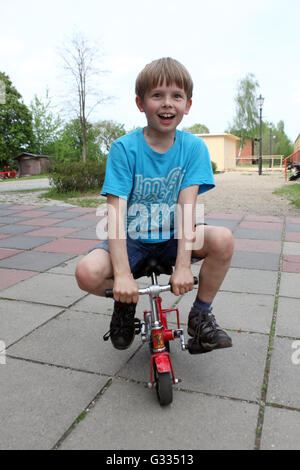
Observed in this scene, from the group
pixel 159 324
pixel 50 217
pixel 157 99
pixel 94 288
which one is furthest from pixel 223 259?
pixel 50 217

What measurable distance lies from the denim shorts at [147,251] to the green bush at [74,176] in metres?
8.59

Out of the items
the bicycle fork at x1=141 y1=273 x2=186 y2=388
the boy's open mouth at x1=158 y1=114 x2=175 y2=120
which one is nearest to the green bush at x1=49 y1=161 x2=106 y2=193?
the boy's open mouth at x1=158 y1=114 x2=175 y2=120

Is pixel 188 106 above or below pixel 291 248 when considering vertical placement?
above

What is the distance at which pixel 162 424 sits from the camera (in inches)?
63.6

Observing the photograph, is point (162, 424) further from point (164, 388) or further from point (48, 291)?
point (48, 291)

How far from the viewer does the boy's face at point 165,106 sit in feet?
5.85

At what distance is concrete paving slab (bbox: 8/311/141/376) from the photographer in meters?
2.11

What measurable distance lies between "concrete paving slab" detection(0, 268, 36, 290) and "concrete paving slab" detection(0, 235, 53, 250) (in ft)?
3.19

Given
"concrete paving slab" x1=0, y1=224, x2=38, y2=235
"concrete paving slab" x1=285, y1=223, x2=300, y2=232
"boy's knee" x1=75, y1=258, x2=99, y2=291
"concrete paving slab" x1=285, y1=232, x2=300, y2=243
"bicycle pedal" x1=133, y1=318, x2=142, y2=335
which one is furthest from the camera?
"concrete paving slab" x1=0, y1=224, x2=38, y2=235

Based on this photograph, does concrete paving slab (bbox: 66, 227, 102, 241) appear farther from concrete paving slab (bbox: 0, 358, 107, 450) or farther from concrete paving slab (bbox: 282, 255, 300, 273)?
concrete paving slab (bbox: 0, 358, 107, 450)

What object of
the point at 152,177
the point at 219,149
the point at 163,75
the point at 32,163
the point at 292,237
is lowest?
the point at 292,237

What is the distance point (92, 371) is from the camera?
6.66 ft

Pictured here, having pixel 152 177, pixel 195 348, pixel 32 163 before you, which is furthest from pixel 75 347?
pixel 32 163

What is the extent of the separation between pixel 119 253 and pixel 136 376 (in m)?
0.65
